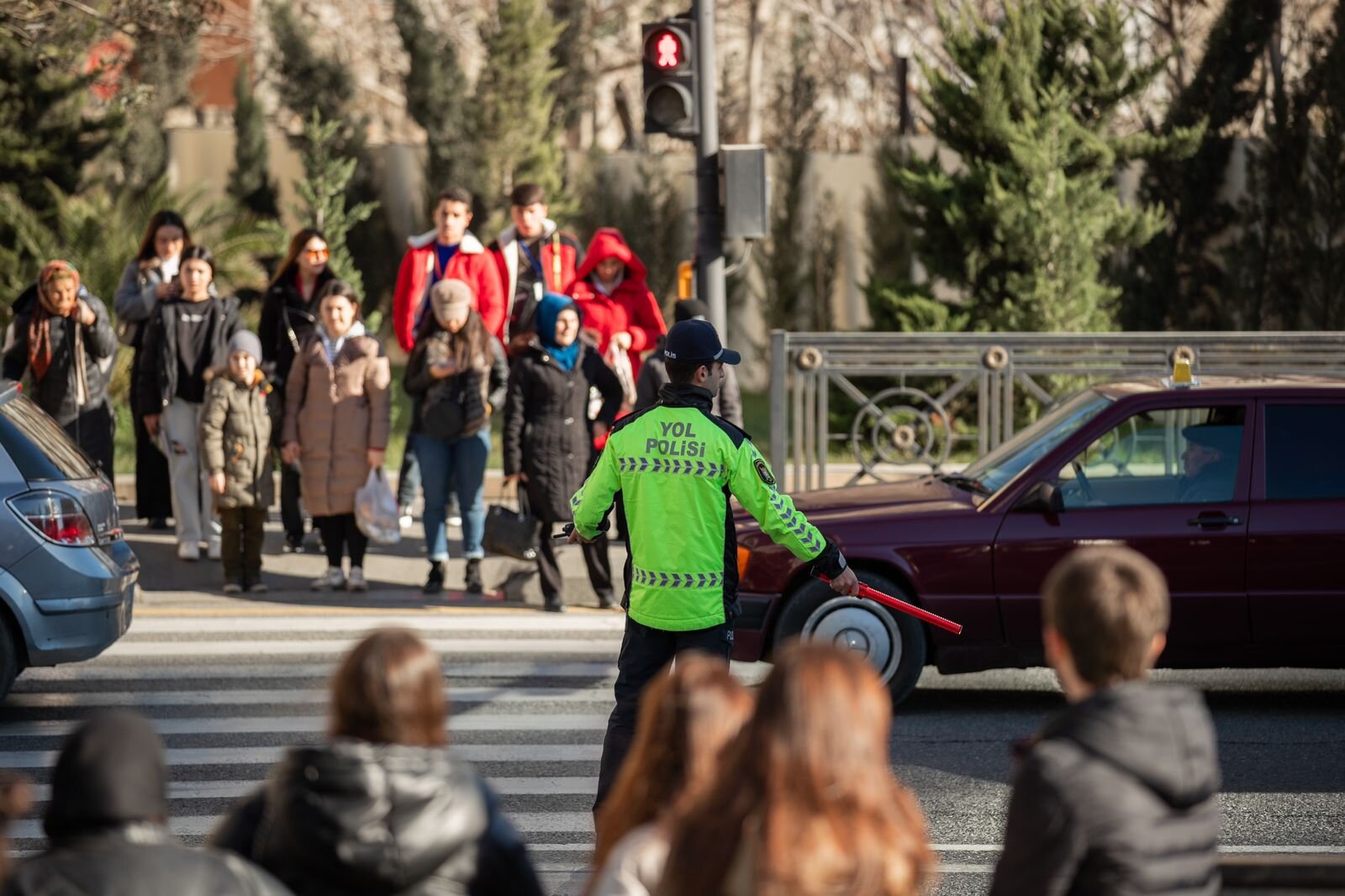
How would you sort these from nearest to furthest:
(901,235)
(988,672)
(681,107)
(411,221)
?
1. (988,672)
2. (681,107)
3. (901,235)
4. (411,221)

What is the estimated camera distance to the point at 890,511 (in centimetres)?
863

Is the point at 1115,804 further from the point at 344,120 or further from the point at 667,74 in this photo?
the point at 344,120

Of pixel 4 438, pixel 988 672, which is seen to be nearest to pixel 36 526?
pixel 4 438

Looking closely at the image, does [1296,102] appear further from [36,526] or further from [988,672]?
[36,526]

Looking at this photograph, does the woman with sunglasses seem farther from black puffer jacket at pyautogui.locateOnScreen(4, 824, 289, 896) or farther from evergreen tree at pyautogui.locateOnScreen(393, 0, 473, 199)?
evergreen tree at pyautogui.locateOnScreen(393, 0, 473, 199)

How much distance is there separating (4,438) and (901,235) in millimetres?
16012

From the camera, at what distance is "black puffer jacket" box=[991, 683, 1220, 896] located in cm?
325

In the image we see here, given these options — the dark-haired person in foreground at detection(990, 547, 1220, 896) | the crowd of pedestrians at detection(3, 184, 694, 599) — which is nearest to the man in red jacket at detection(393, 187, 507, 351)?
the crowd of pedestrians at detection(3, 184, 694, 599)

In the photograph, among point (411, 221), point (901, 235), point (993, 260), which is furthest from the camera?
point (411, 221)

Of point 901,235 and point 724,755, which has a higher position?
point 901,235

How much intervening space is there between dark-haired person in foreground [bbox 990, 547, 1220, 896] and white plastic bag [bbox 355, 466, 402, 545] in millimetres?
7978

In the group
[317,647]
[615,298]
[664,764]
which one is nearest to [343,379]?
[317,647]

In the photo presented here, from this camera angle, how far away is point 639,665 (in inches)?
243

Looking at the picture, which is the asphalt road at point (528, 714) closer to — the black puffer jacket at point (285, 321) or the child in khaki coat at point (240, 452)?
the child in khaki coat at point (240, 452)
